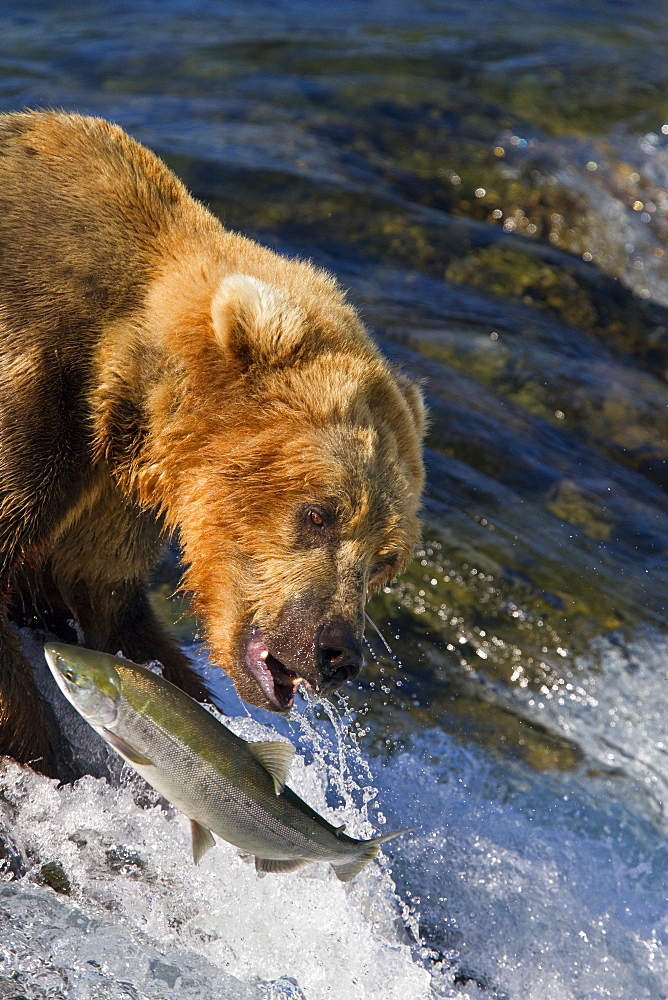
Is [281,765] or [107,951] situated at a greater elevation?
[281,765]

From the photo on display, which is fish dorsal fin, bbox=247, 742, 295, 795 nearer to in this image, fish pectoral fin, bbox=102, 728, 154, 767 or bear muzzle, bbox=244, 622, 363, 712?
bear muzzle, bbox=244, 622, 363, 712

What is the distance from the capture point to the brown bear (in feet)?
11.8

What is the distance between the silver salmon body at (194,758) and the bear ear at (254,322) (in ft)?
3.71

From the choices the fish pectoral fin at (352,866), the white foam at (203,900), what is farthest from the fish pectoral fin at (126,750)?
the white foam at (203,900)

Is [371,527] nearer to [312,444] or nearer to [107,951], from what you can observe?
[312,444]

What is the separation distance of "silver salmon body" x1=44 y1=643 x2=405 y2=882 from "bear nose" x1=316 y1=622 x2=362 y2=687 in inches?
11.7

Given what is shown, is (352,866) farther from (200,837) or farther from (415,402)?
(415,402)

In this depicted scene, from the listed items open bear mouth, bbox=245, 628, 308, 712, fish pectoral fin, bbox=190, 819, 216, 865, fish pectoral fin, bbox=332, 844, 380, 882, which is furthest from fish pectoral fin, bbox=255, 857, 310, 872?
open bear mouth, bbox=245, 628, 308, 712

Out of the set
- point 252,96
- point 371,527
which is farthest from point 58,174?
point 252,96

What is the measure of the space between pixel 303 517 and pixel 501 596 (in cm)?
298

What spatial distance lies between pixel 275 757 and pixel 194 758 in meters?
0.31

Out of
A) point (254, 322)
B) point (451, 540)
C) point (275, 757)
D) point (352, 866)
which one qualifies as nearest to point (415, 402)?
point (254, 322)

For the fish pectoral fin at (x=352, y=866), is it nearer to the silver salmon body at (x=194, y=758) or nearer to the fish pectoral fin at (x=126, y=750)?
the silver salmon body at (x=194, y=758)

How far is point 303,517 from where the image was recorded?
11.9ft
